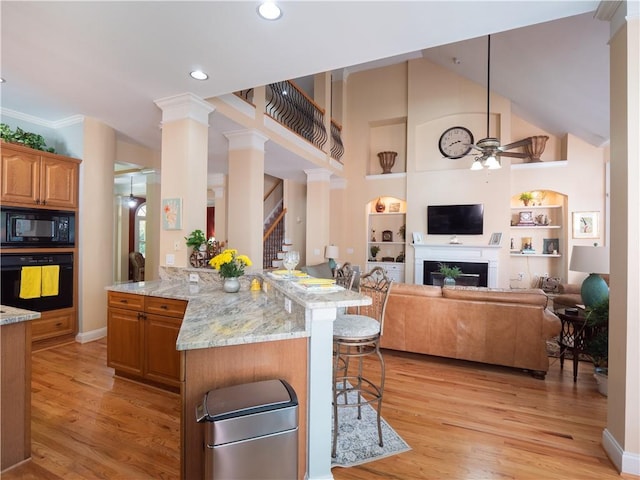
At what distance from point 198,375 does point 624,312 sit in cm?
252

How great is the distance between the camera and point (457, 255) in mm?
7195

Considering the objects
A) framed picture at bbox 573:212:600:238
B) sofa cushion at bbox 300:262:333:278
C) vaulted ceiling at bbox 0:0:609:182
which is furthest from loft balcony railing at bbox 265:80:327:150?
framed picture at bbox 573:212:600:238

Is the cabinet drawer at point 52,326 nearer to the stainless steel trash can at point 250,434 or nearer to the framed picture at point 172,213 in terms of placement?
the framed picture at point 172,213

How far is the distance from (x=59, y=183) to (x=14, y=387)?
122 inches

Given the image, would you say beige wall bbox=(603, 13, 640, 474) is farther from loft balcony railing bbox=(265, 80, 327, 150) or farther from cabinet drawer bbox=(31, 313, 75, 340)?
cabinet drawer bbox=(31, 313, 75, 340)

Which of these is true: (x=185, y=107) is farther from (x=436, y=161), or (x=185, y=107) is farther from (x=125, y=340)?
(x=436, y=161)

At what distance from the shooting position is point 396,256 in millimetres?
8227

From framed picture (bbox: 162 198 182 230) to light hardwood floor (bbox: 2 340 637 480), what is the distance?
1643 millimetres

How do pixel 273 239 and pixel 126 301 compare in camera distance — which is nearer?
pixel 126 301

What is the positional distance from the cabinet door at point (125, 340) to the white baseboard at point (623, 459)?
3.66m

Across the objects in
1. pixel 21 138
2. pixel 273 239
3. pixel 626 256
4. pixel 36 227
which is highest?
pixel 21 138

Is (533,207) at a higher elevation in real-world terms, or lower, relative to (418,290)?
higher

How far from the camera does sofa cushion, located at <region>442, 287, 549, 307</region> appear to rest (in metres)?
3.29

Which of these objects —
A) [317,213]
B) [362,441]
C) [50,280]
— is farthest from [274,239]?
[362,441]
